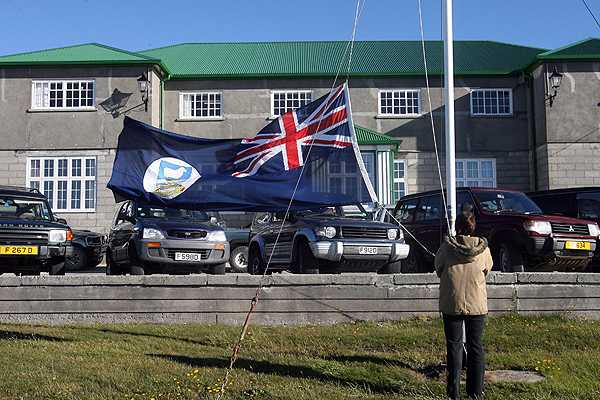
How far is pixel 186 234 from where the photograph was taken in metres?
12.3

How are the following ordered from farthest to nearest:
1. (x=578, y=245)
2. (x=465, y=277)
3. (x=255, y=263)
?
(x=255, y=263) → (x=578, y=245) → (x=465, y=277)

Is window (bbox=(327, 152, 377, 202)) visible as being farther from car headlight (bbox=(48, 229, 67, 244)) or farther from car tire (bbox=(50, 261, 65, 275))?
car tire (bbox=(50, 261, 65, 275))

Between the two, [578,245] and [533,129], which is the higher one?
[533,129]

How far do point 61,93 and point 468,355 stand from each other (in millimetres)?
25225

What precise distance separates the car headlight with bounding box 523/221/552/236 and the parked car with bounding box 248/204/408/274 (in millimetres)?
2148

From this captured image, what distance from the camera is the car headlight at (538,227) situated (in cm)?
1214

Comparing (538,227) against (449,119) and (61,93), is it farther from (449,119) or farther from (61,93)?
(61,93)

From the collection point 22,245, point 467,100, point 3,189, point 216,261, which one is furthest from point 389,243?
point 467,100

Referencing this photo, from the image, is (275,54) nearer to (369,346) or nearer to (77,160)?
(77,160)

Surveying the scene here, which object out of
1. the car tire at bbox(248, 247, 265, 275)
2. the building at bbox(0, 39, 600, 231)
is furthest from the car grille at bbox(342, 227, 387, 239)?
the building at bbox(0, 39, 600, 231)

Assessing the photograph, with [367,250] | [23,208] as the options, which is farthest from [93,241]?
[367,250]

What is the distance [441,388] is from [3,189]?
34.1ft

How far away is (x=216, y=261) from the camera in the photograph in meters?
12.3

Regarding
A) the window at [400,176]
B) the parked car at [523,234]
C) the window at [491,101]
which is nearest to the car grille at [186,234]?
the parked car at [523,234]
